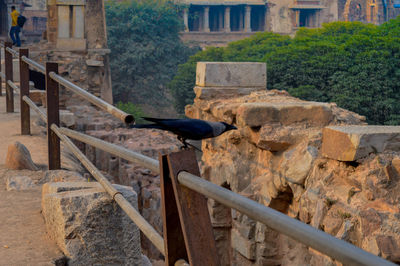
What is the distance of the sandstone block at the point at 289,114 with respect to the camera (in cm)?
555

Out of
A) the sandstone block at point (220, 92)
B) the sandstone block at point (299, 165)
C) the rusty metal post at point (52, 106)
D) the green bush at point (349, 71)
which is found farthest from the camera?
the green bush at point (349, 71)

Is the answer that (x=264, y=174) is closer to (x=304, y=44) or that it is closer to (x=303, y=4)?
(x=304, y=44)

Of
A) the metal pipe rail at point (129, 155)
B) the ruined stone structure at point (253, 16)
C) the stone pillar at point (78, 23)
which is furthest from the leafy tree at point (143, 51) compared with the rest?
the metal pipe rail at point (129, 155)

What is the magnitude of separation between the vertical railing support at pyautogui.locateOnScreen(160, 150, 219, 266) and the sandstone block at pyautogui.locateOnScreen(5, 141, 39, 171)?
2.44m

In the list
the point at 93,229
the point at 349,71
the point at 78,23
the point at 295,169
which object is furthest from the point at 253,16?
the point at 93,229

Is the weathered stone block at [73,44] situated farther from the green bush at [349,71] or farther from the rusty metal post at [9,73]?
the rusty metal post at [9,73]

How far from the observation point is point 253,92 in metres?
7.56

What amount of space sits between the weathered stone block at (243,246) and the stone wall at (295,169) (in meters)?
0.01

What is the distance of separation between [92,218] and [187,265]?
937 millimetres

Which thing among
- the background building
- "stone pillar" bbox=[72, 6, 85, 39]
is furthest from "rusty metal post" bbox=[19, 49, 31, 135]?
the background building

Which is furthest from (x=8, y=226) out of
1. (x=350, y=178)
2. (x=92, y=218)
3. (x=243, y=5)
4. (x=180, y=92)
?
(x=243, y=5)

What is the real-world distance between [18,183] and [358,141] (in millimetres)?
2103

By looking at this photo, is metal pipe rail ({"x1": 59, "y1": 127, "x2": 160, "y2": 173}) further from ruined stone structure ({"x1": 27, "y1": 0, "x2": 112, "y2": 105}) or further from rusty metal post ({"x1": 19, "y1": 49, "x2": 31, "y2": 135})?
ruined stone structure ({"x1": 27, "y1": 0, "x2": 112, "y2": 105})

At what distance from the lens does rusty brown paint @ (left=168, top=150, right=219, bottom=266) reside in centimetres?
157
